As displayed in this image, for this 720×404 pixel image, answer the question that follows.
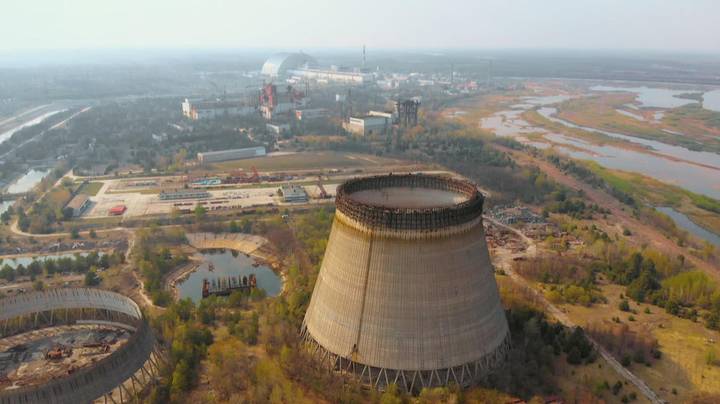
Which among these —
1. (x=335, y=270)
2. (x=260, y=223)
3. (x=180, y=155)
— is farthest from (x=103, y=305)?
(x=180, y=155)

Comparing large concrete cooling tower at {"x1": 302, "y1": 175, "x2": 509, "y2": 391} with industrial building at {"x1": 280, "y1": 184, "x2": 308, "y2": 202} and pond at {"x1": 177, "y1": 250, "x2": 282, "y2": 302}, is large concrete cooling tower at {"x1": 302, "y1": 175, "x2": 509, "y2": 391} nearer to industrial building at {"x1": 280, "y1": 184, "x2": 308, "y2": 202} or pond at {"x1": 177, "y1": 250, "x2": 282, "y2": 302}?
pond at {"x1": 177, "y1": 250, "x2": 282, "y2": 302}

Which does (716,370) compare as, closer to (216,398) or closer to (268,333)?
(268,333)

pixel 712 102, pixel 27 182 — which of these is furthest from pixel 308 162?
pixel 712 102

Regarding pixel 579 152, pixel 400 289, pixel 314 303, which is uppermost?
pixel 400 289

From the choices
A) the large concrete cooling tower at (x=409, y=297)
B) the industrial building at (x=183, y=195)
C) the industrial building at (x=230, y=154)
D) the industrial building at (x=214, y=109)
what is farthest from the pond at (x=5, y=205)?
the industrial building at (x=214, y=109)

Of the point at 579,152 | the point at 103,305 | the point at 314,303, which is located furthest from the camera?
the point at 579,152

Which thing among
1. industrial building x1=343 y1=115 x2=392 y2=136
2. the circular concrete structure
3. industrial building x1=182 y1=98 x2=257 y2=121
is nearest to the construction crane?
the circular concrete structure

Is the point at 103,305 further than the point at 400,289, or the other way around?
the point at 103,305

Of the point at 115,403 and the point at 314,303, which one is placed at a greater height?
the point at 314,303

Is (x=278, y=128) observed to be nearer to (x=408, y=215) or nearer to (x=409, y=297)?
(x=408, y=215)
